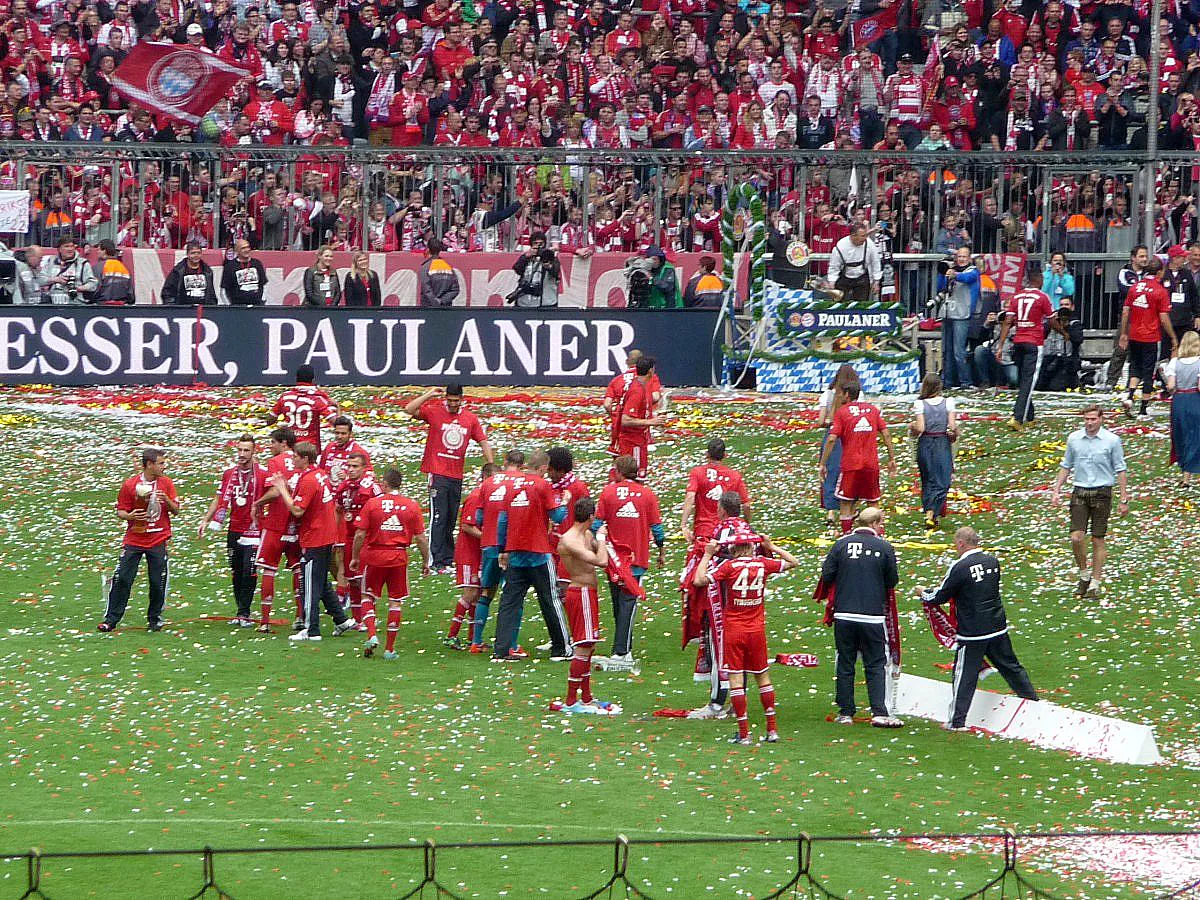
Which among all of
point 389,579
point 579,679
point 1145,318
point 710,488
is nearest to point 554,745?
point 579,679

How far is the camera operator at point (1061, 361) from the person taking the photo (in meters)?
31.2

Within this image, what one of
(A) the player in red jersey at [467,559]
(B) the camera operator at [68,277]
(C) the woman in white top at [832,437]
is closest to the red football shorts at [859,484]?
(C) the woman in white top at [832,437]

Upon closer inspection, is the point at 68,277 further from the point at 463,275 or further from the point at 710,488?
the point at 710,488

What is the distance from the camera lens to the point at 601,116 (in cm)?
3512

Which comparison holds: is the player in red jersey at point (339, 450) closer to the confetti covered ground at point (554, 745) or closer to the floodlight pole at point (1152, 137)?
the confetti covered ground at point (554, 745)

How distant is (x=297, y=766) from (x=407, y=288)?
18.6 metres

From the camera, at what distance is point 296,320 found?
31.1 metres

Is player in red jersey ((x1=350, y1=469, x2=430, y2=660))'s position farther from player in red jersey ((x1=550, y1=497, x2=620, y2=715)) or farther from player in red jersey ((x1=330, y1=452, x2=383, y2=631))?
player in red jersey ((x1=550, y1=497, x2=620, y2=715))

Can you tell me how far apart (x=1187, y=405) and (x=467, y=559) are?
974 cm

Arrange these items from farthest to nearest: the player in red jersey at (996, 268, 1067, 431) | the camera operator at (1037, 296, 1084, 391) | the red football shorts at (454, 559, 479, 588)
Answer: the camera operator at (1037, 296, 1084, 391), the player in red jersey at (996, 268, 1067, 431), the red football shorts at (454, 559, 479, 588)

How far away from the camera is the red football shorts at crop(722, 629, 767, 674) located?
50.0ft

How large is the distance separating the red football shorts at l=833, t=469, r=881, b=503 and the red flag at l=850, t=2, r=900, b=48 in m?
17.7

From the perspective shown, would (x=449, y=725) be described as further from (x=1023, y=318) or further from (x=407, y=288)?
(x=407, y=288)

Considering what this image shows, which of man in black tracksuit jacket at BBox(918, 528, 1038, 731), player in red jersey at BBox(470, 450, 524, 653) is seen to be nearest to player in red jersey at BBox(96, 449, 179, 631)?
player in red jersey at BBox(470, 450, 524, 653)
